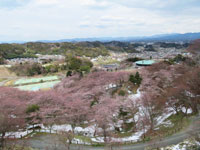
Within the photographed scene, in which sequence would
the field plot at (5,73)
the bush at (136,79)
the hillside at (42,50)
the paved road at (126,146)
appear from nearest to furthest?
the paved road at (126,146) → the bush at (136,79) → the field plot at (5,73) → the hillside at (42,50)

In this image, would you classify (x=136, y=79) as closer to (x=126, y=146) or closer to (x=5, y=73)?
(x=126, y=146)

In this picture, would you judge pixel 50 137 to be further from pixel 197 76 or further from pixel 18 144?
pixel 197 76

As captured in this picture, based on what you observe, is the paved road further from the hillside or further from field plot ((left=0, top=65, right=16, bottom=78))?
the hillside

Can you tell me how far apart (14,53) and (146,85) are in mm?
60629

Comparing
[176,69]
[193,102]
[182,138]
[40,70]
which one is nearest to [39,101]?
[182,138]

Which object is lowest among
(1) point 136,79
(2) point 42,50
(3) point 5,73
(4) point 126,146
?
(4) point 126,146

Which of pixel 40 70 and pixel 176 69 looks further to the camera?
pixel 40 70

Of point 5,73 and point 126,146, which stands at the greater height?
point 5,73

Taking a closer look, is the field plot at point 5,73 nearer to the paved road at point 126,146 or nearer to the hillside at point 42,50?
the hillside at point 42,50

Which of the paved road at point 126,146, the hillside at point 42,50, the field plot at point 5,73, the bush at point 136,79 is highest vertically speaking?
the hillside at point 42,50

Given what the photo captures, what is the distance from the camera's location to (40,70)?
35438 mm

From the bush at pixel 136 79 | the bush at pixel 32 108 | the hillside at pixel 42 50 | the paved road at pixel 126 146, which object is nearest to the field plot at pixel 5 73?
the hillside at pixel 42 50

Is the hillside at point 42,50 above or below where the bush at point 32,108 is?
above

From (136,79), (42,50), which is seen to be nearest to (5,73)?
(136,79)
